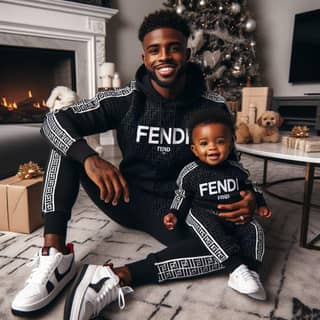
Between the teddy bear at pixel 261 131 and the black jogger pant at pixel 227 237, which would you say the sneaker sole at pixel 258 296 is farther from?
the teddy bear at pixel 261 131

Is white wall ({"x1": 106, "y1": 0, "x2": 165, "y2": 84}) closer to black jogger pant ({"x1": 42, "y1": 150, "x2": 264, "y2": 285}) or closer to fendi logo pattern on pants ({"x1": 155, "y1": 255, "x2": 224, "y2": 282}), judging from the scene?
black jogger pant ({"x1": 42, "y1": 150, "x2": 264, "y2": 285})

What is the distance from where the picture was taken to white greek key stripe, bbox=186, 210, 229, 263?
36.9 inches

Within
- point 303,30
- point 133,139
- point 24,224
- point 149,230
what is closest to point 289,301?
point 149,230

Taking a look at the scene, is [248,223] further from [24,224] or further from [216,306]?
[24,224]

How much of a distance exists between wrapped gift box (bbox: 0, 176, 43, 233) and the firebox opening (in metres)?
2.10

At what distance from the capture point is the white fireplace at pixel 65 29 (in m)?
2.92

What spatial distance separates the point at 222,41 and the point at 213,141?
9.71 feet

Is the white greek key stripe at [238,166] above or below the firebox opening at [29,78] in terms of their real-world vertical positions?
below

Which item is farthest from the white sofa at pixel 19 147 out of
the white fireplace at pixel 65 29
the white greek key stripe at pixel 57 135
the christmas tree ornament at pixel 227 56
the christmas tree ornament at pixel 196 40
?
the christmas tree ornament at pixel 227 56

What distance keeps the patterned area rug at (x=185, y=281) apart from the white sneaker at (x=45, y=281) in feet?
0.10

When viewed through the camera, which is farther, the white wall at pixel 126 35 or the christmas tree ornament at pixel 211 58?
the white wall at pixel 126 35

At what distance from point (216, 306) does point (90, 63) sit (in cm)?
319

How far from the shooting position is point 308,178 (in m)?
1.18

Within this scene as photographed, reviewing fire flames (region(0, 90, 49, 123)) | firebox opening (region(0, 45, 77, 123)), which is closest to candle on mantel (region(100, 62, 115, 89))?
firebox opening (region(0, 45, 77, 123))
